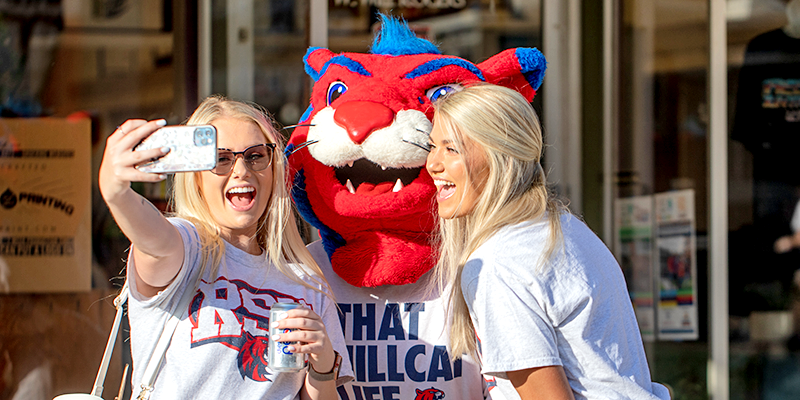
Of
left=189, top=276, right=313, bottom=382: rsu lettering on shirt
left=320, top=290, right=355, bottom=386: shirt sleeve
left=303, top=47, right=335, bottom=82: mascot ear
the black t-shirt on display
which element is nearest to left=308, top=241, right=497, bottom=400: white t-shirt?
left=320, top=290, right=355, bottom=386: shirt sleeve

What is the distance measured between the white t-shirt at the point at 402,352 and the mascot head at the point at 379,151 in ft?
0.33

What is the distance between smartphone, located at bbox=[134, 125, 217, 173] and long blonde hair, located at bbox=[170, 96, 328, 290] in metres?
0.47

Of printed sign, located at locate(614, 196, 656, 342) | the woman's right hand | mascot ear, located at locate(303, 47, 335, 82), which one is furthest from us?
printed sign, located at locate(614, 196, 656, 342)

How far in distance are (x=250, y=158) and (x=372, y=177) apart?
0.42 meters

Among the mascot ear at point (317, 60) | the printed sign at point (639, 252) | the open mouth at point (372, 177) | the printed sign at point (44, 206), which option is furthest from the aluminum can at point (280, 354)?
the printed sign at point (639, 252)

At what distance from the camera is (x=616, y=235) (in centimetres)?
467

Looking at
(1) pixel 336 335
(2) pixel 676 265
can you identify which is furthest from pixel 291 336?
(2) pixel 676 265

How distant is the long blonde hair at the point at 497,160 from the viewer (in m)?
1.74

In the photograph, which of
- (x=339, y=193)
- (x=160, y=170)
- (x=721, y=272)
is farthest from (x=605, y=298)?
(x=721, y=272)

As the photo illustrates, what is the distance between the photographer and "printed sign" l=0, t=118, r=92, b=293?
12.6 ft

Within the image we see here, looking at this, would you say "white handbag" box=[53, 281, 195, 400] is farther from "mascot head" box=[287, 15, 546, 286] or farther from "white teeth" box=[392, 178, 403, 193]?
"white teeth" box=[392, 178, 403, 193]

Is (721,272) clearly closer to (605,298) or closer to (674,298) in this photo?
(674,298)

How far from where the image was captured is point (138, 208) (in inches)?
60.6

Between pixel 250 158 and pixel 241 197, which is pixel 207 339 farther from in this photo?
pixel 250 158
